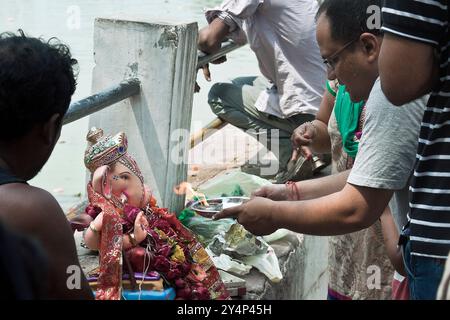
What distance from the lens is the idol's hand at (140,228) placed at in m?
3.15

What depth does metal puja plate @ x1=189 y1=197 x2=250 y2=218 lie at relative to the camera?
11.2 ft

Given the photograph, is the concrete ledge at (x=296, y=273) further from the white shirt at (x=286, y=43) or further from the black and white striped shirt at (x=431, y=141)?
the black and white striped shirt at (x=431, y=141)

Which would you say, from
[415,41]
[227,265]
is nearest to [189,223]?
[227,265]

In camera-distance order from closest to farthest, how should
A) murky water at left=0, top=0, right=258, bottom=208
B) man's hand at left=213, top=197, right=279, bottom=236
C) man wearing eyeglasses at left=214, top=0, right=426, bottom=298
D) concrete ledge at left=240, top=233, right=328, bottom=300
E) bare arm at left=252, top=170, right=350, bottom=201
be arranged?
man wearing eyeglasses at left=214, top=0, right=426, bottom=298 → man's hand at left=213, top=197, right=279, bottom=236 → bare arm at left=252, top=170, right=350, bottom=201 → concrete ledge at left=240, top=233, right=328, bottom=300 → murky water at left=0, top=0, right=258, bottom=208

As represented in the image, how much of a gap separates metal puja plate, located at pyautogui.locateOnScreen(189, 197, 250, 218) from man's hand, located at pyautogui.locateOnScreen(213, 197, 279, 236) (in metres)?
0.58

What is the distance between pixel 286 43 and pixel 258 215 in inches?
106

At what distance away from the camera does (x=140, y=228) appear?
10.3 ft

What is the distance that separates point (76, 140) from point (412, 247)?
561 cm

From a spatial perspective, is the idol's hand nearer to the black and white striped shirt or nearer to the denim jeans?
the black and white striped shirt

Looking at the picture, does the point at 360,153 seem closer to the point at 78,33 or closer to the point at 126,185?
the point at 126,185

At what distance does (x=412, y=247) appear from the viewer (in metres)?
2.21

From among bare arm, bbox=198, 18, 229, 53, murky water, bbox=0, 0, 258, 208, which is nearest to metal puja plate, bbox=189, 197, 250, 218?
bare arm, bbox=198, 18, 229, 53

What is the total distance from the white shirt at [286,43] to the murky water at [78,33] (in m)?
2.10

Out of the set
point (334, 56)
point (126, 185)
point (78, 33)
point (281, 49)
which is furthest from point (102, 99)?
point (78, 33)
